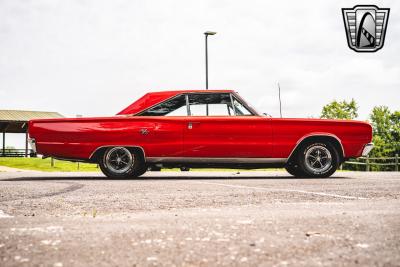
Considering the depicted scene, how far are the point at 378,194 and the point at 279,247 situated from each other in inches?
123

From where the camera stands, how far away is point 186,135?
793cm

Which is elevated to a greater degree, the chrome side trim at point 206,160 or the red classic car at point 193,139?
the red classic car at point 193,139

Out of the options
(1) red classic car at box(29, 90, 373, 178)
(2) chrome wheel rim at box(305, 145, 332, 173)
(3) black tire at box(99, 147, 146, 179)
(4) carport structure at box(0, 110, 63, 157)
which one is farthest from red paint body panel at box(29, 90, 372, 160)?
(4) carport structure at box(0, 110, 63, 157)

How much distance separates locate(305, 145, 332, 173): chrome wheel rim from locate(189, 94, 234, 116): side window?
1.51 metres

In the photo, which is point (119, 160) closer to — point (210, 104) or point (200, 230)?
point (210, 104)

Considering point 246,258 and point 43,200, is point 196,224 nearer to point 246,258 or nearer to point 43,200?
point 246,258

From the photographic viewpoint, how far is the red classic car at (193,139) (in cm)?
793

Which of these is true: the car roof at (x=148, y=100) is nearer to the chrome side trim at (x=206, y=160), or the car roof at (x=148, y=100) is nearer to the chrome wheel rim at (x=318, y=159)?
the chrome side trim at (x=206, y=160)

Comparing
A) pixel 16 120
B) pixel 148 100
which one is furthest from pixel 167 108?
pixel 16 120

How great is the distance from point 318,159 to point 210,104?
2.08 metres

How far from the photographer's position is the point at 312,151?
8.20 meters

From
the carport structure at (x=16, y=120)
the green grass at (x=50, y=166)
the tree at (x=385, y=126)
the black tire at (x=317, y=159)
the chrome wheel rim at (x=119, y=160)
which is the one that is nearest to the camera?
the chrome wheel rim at (x=119, y=160)

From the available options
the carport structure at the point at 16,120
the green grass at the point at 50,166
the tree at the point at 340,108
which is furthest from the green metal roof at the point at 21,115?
the tree at the point at 340,108

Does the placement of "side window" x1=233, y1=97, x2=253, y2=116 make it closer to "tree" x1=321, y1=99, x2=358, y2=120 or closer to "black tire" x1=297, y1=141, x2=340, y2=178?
"black tire" x1=297, y1=141, x2=340, y2=178
